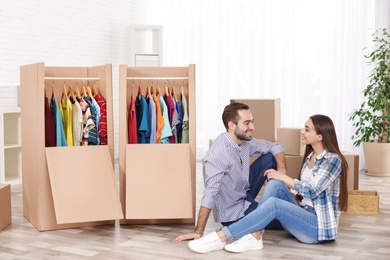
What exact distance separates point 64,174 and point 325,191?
188 centimetres

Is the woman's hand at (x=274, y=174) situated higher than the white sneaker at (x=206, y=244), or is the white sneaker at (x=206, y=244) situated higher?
the woman's hand at (x=274, y=174)

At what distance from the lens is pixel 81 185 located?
4461 millimetres

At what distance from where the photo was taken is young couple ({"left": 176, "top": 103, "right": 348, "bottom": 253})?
381 centimetres

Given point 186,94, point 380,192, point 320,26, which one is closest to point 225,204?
point 186,94

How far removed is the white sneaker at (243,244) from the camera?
12.5ft

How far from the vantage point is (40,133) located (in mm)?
4469

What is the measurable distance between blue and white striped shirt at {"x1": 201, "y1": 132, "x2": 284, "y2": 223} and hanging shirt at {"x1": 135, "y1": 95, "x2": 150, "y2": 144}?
709mm

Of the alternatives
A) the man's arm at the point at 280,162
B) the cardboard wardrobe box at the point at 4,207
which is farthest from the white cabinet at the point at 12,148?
the man's arm at the point at 280,162

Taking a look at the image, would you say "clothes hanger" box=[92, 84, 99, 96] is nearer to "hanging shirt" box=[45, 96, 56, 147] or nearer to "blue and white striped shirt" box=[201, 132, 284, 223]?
"hanging shirt" box=[45, 96, 56, 147]

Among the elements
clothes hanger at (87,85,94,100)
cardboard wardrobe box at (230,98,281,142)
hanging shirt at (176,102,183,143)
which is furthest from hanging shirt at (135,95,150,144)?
cardboard wardrobe box at (230,98,281,142)

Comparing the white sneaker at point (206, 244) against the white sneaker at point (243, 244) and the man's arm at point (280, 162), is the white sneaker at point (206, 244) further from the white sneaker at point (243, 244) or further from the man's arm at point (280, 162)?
the man's arm at point (280, 162)

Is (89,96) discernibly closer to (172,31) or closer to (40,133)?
(40,133)

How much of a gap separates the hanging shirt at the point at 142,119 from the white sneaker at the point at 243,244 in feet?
4.07

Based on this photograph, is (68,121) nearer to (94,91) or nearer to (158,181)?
(94,91)
